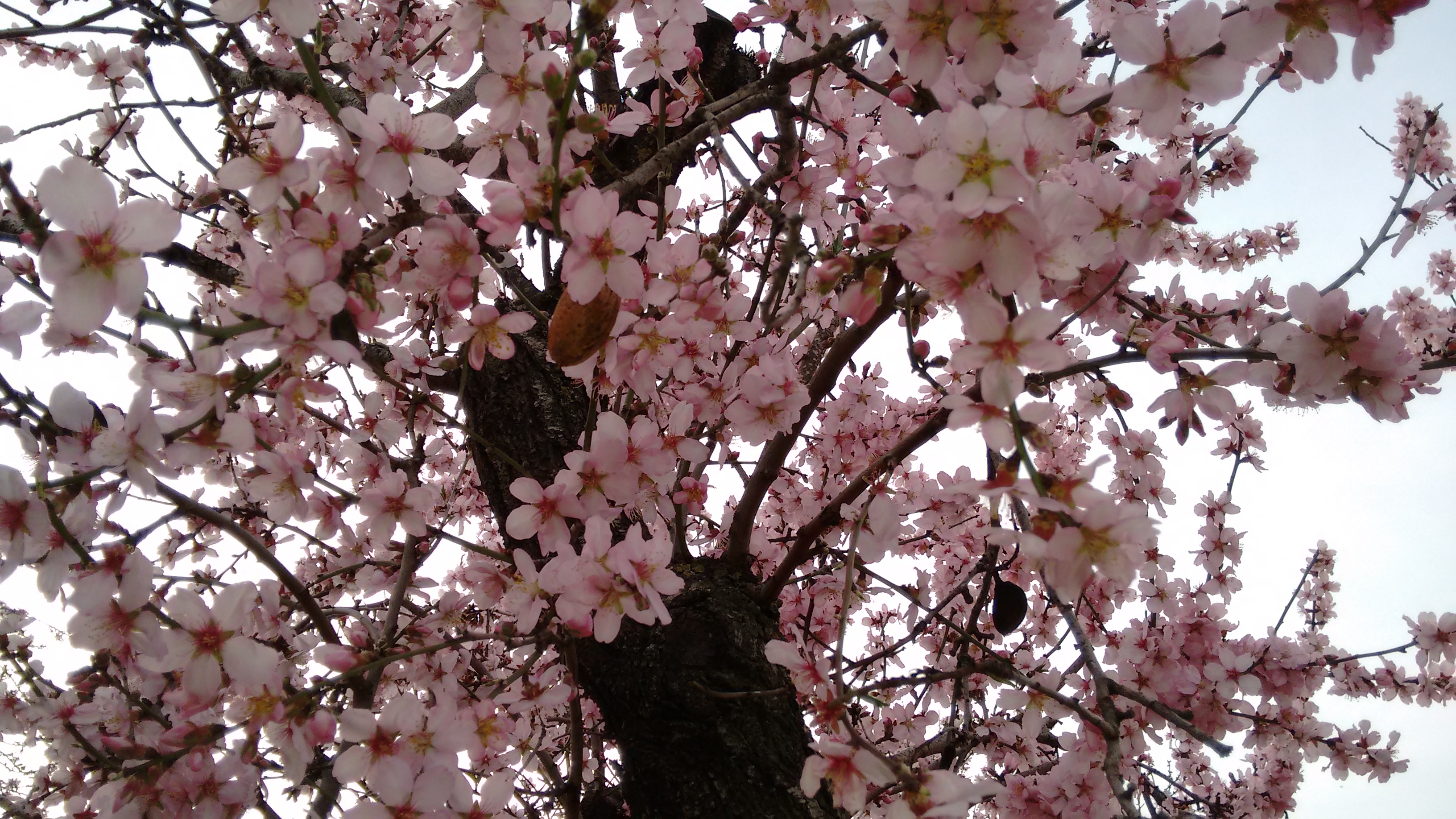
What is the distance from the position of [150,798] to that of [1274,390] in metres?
2.09

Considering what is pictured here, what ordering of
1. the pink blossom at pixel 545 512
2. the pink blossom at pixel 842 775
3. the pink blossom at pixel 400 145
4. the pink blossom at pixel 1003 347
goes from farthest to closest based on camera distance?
the pink blossom at pixel 545 512
the pink blossom at pixel 400 145
the pink blossom at pixel 842 775
the pink blossom at pixel 1003 347

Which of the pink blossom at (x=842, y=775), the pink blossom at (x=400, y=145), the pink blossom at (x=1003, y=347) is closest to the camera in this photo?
the pink blossom at (x=1003, y=347)

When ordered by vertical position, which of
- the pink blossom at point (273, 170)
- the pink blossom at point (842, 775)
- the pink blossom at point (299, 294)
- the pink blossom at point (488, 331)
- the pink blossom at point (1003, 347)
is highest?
the pink blossom at point (488, 331)

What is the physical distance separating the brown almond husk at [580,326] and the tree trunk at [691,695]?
0.30 meters

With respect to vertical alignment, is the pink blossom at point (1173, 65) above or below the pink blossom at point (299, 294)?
above

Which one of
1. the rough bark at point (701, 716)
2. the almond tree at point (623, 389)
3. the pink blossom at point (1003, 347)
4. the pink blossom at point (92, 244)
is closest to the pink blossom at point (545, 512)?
the almond tree at point (623, 389)

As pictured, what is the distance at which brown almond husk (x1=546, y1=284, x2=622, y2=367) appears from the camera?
1.26 m

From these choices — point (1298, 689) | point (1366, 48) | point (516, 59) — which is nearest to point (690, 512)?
point (516, 59)

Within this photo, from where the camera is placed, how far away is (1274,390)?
1.24 m

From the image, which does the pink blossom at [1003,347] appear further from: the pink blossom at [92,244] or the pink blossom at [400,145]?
the pink blossom at [92,244]

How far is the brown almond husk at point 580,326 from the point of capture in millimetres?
1262

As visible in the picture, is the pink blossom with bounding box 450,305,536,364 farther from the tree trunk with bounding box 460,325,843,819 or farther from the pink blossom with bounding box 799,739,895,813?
the pink blossom with bounding box 799,739,895,813

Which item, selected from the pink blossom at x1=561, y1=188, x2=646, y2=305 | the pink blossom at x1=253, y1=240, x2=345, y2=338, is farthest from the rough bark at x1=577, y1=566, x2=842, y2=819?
the pink blossom at x1=253, y1=240, x2=345, y2=338

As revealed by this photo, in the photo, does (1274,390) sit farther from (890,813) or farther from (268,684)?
(268,684)
